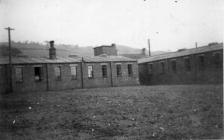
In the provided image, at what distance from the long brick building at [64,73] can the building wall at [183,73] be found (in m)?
4.32

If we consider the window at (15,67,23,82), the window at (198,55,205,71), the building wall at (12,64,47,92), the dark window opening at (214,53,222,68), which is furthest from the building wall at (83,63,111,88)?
the dark window opening at (214,53,222,68)

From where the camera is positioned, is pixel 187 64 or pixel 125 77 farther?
pixel 125 77

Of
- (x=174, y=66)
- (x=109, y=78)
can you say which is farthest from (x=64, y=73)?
(x=174, y=66)

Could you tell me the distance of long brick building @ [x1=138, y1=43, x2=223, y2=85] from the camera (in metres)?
29.7

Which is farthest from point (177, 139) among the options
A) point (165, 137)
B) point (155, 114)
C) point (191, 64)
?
point (191, 64)

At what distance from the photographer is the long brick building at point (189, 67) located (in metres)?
29.7

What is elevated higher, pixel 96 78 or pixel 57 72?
pixel 57 72

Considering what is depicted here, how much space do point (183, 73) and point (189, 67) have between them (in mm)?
1154

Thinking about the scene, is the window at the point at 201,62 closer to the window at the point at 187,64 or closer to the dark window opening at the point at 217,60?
the dark window opening at the point at 217,60

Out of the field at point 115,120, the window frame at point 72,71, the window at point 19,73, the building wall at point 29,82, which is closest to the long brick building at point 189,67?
the window frame at point 72,71

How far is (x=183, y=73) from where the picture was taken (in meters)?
34.1

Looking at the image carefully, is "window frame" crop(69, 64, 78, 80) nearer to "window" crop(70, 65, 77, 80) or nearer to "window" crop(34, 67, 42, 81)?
"window" crop(70, 65, 77, 80)

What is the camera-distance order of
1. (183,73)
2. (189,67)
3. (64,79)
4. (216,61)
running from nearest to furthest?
(216,61) < (64,79) < (189,67) < (183,73)

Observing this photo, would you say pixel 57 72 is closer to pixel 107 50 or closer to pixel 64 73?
pixel 64 73
